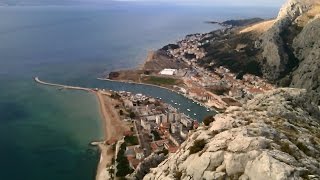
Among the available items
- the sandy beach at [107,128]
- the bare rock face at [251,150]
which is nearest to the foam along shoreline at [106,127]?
the sandy beach at [107,128]

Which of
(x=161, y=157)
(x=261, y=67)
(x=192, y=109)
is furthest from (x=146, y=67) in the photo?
(x=161, y=157)

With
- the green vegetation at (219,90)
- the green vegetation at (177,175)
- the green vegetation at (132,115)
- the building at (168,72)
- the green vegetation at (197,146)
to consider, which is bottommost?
the building at (168,72)

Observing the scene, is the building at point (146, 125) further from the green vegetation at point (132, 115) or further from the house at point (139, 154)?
the house at point (139, 154)

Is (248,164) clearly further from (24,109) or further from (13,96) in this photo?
(13,96)

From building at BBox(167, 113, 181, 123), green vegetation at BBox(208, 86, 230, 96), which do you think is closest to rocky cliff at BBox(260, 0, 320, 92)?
green vegetation at BBox(208, 86, 230, 96)

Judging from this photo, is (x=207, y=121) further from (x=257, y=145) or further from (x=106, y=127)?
(x=106, y=127)

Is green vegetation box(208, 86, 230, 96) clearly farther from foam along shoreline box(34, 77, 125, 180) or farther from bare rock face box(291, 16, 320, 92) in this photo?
foam along shoreline box(34, 77, 125, 180)
